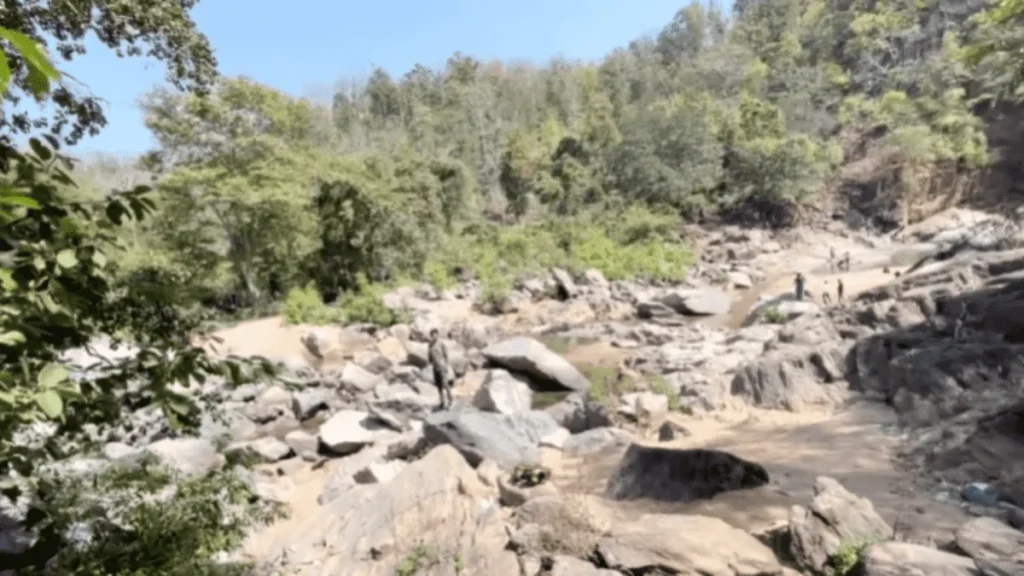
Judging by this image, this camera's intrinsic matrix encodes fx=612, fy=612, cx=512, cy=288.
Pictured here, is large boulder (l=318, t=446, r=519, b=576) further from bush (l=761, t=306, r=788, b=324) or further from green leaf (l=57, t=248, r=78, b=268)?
bush (l=761, t=306, r=788, b=324)

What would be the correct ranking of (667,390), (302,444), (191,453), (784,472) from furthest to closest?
1. (667,390)
2. (302,444)
3. (191,453)
4. (784,472)

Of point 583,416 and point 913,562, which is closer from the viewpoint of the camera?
point 913,562

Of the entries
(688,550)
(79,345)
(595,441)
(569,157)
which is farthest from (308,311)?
(569,157)

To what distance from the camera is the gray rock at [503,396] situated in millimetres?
11062

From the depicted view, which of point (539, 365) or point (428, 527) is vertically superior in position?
point (539, 365)

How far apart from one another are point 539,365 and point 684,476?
6.94m

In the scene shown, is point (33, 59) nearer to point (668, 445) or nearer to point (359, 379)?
point (668, 445)

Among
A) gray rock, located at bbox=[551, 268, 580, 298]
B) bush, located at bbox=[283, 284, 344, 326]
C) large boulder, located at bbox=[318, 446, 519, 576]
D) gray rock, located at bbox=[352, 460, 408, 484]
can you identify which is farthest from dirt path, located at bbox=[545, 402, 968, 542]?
gray rock, located at bbox=[551, 268, 580, 298]

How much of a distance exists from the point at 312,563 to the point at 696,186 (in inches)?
1301

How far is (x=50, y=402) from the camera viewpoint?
1425 millimetres

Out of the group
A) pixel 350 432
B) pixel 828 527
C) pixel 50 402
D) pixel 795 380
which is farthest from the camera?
pixel 795 380

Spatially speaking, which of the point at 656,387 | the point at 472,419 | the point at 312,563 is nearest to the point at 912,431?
the point at 656,387

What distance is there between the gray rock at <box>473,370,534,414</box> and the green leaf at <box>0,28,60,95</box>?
10150mm

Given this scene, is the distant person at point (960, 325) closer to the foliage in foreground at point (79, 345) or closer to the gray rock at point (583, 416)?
the gray rock at point (583, 416)
